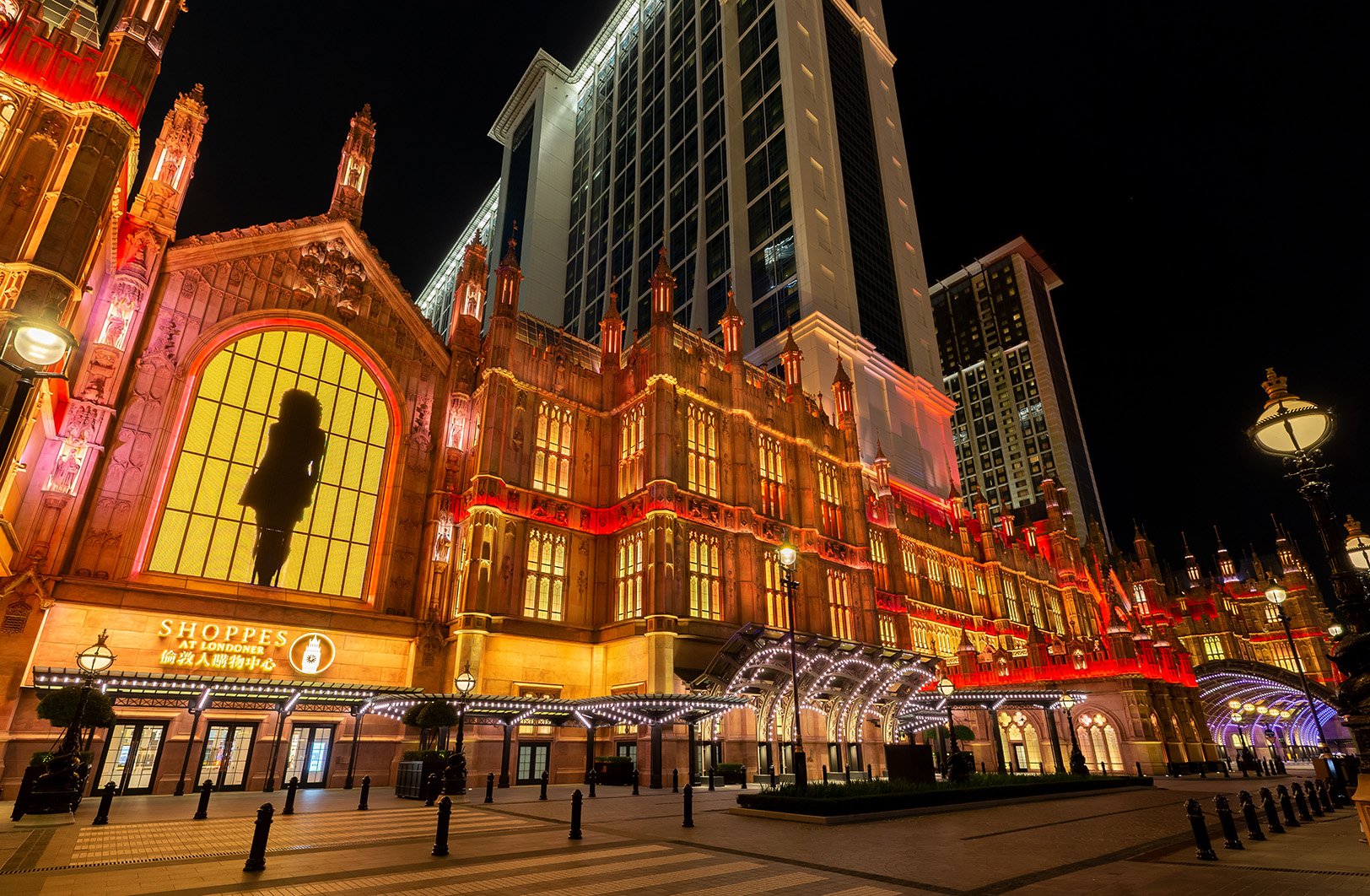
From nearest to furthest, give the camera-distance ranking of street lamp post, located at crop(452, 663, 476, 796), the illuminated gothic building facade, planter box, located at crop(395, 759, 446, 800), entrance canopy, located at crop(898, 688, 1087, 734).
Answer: planter box, located at crop(395, 759, 446, 800)
street lamp post, located at crop(452, 663, 476, 796)
the illuminated gothic building facade
entrance canopy, located at crop(898, 688, 1087, 734)

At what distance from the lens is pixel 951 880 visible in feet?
34.7

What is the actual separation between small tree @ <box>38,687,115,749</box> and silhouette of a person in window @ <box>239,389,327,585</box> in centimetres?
1027

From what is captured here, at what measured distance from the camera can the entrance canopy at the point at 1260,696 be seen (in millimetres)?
59344

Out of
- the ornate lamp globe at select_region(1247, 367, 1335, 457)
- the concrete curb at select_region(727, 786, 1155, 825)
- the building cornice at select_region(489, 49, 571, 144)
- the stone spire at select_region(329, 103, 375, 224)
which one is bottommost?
the concrete curb at select_region(727, 786, 1155, 825)

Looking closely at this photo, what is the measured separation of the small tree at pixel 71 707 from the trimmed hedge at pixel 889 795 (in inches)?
699

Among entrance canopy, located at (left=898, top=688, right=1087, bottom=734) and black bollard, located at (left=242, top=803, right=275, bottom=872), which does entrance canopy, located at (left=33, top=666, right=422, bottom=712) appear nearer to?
black bollard, located at (left=242, top=803, right=275, bottom=872)

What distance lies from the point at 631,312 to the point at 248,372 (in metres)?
57.4

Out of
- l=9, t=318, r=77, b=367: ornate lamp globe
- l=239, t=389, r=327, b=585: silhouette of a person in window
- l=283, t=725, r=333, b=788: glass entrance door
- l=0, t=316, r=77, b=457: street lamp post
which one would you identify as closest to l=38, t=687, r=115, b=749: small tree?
l=283, t=725, r=333, b=788: glass entrance door

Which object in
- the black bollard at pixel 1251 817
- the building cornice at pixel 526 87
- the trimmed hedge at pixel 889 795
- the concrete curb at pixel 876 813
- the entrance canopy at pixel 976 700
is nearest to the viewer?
the black bollard at pixel 1251 817

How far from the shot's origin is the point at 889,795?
63.9 feet

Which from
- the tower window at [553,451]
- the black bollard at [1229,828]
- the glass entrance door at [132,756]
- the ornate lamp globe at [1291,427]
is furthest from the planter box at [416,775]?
the ornate lamp globe at [1291,427]

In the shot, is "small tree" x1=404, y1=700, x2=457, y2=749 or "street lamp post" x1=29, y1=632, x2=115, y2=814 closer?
"street lamp post" x1=29, y1=632, x2=115, y2=814

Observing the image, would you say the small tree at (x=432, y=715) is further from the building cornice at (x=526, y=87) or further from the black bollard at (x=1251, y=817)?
the building cornice at (x=526, y=87)

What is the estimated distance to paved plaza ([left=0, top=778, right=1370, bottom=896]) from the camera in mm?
10078
